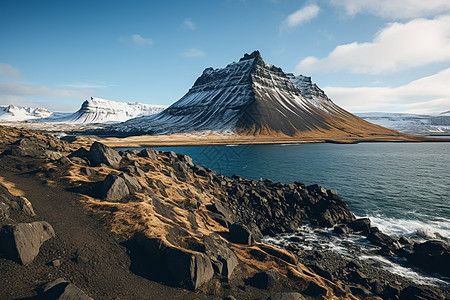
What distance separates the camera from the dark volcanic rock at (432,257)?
21.2m

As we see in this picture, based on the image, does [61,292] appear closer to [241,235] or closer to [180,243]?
[180,243]

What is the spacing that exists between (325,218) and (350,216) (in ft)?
15.6

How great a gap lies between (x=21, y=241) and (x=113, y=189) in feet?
28.6

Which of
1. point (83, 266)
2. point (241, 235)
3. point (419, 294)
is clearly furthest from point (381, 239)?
point (83, 266)

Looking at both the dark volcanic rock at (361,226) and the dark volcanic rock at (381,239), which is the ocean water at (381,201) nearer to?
the dark volcanic rock at (381,239)

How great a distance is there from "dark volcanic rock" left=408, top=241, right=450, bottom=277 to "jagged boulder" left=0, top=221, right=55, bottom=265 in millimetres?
33511

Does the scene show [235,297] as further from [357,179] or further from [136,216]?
[357,179]

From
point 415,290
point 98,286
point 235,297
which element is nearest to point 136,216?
point 98,286

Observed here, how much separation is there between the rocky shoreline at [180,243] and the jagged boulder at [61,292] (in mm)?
52

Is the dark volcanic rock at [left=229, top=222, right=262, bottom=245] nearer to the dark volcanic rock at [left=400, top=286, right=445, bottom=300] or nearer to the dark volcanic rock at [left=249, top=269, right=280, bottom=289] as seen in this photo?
the dark volcanic rock at [left=249, top=269, right=280, bottom=289]

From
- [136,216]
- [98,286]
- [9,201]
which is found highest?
[9,201]

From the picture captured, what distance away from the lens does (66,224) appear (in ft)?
51.6

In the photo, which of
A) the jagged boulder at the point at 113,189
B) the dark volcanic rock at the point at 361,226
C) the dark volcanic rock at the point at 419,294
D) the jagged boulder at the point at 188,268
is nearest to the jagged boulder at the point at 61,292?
the jagged boulder at the point at 188,268

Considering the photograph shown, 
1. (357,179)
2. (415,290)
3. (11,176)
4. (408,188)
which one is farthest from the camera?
(357,179)
